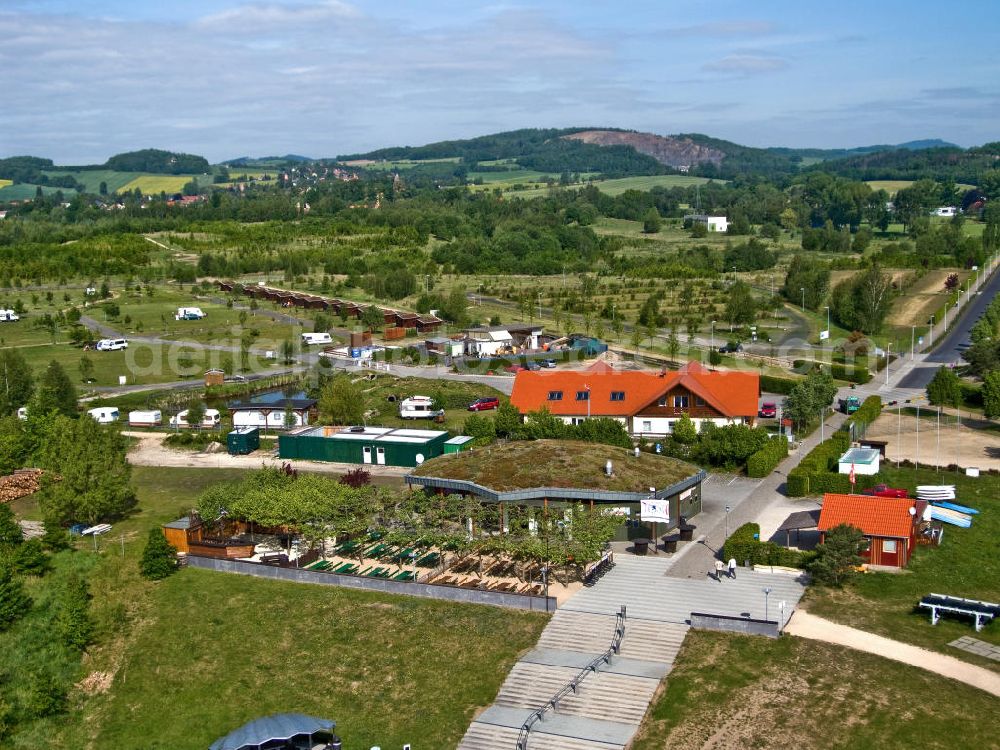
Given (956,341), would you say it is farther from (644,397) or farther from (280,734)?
(280,734)

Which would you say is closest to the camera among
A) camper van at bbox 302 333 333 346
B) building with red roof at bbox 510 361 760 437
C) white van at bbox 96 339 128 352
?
building with red roof at bbox 510 361 760 437

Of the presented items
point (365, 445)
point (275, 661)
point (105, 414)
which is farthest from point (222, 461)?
point (275, 661)

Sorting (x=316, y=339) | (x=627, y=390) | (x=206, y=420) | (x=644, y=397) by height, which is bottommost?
(x=206, y=420)

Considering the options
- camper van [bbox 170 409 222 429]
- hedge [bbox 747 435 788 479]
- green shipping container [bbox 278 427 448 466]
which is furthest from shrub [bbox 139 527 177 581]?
hedge [bbox 747 435 788 479]

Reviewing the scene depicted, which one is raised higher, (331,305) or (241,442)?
(331,305)

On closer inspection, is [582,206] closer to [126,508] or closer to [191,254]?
[191,254]

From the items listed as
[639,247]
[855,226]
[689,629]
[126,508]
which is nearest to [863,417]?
[689,629]

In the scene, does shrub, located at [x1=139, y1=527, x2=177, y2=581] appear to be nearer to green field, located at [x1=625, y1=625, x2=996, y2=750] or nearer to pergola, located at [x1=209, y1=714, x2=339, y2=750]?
pergola, located at [x1=209, y1=714, x2=339, y2=750]
